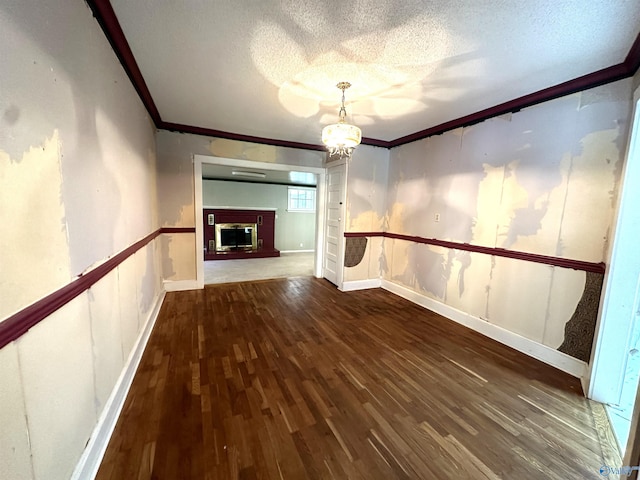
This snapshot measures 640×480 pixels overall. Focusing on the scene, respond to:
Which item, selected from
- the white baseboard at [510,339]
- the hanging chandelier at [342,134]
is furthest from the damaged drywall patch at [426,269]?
the hanging chandelier at [342,134]

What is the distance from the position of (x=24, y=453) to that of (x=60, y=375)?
250 mm

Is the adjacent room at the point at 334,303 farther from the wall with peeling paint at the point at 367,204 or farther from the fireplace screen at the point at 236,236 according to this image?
the fireplace screen at the point at 236,236

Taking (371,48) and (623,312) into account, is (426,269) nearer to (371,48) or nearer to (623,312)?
(623,312)

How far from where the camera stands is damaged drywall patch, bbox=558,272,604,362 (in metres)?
1.98

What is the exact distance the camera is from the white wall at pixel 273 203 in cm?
673

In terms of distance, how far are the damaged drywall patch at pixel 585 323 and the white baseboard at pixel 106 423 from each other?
325 cm

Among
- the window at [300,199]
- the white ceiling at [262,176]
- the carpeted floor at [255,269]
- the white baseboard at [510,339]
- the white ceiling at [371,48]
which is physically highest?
the white ceiling at [371,48]

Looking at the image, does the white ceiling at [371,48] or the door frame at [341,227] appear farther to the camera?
the door frame at [341,227]

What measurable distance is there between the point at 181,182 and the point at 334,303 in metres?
2.75

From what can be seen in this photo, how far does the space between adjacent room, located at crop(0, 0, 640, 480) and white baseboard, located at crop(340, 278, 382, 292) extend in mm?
616

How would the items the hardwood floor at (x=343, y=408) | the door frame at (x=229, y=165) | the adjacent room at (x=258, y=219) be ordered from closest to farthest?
the hardwood floor at (x=343, y=408) → the door frame at (x=229, y=165) → the adjacent room at (x=258, y=219)

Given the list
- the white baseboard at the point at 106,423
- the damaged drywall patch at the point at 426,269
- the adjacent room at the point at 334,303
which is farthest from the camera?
the damaged drywall patch at the point at 426,269

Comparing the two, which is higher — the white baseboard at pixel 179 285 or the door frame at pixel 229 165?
the door frame at pixel 229 165

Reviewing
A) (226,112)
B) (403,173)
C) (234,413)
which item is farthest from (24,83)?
(403,173)
